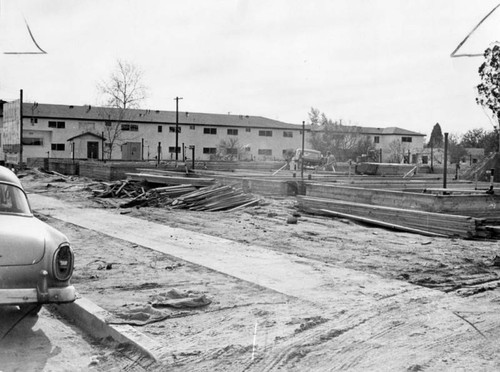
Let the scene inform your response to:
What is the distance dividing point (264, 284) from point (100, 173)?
2705cm

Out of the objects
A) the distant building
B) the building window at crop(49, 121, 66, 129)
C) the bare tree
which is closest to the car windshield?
the distant building

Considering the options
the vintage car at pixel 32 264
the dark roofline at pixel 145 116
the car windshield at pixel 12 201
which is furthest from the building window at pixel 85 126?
the vintage car at pixel 32 264

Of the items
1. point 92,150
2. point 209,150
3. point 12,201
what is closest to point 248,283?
point 12,201

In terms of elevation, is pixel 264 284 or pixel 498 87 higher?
pixel 498 87

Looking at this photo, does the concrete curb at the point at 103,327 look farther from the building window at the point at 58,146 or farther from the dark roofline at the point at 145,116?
the building window at the point at 58,146

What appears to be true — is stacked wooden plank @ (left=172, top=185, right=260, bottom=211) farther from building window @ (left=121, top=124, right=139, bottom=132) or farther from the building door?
building window @ (left=121, top=124, right=139, bottom=132)

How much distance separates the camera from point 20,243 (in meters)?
5.65

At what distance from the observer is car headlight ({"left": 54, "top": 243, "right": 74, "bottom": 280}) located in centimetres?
587

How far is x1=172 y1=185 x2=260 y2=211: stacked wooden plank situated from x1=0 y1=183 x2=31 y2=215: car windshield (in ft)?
38.8

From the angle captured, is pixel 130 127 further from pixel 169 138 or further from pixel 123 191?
pixel 123 191

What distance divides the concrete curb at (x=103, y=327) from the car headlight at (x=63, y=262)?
0.59 m

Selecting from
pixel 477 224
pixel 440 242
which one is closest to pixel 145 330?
pixel 440 242

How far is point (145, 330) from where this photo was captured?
19.4 feet

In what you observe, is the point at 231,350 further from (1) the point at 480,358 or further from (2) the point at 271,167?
(2) the point at 271,167
